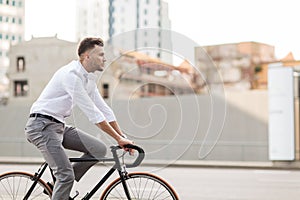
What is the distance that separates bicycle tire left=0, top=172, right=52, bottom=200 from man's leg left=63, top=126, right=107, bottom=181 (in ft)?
1.09

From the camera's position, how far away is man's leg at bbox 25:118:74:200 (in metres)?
4.45

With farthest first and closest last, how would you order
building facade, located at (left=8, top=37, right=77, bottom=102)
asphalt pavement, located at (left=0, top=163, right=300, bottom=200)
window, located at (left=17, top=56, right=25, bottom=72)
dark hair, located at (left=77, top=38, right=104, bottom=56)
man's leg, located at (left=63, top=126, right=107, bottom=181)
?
window, located at (left=17, top=56, right=25, bottom=72)
building facade, located at (left=8, top=37, right=77, bottom=102)
asphalt pavement, located at (left=0, top=163, right=300, bottom=200)
man's leg, located at (left=63, top=126, right=107, bottom=181)
dark hair, located at (left=77, top=38, right=104, bottom=56)

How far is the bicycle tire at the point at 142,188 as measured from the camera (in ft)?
15.0

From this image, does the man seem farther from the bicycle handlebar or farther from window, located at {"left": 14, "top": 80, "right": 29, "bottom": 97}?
window, located at {"left": 14, "top": 80, "right": 29, "bottom": 97}

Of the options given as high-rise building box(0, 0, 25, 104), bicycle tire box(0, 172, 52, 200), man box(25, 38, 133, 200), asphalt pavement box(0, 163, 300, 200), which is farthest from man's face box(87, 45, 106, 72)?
high-rise building box(0, 0, 25, 104)

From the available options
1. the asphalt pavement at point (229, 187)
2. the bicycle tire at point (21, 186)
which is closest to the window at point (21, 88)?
the asphalt pavement at point (229, 187)

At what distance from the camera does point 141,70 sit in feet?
17.1

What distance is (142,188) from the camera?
464 centimetres

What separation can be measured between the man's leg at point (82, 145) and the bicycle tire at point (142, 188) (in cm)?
24

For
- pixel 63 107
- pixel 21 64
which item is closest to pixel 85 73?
pixel 63 107

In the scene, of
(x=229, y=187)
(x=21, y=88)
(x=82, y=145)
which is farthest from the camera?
(x=21, y=88)

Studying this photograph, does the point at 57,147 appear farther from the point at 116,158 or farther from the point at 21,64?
the point at 21,64

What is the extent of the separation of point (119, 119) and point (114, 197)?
0.94 m

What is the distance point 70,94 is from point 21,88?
1721 inches
